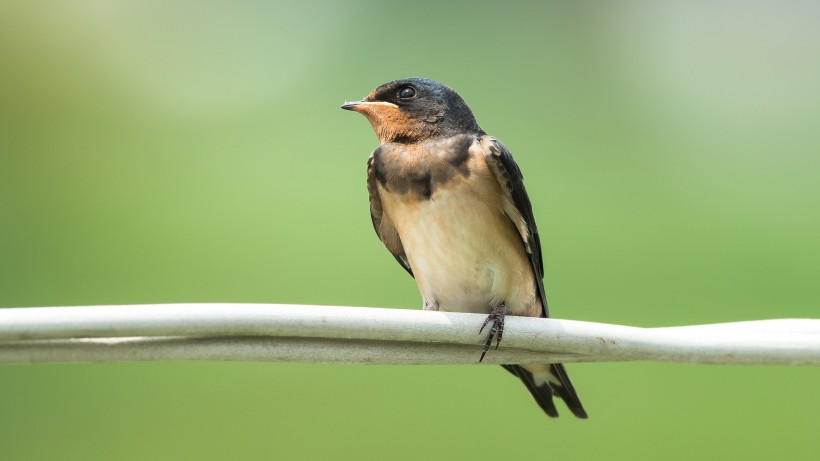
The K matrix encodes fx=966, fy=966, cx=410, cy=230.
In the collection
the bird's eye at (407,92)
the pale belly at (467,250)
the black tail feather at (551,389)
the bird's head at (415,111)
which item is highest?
the bird's eye at (407,92)

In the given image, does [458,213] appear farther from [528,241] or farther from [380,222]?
[380,222]

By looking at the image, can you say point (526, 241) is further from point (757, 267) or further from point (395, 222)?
point (757, 267)

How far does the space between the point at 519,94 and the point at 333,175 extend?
1.45 metres

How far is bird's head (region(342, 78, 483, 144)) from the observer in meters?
2.18

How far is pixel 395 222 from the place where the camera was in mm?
2131

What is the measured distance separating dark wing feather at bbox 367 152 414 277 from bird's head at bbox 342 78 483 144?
0.10 metres

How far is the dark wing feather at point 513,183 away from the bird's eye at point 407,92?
0.25 m

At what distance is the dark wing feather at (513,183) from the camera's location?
1987mm

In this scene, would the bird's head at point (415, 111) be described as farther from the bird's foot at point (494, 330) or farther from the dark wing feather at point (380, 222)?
the bird's foot at point (494, 330)

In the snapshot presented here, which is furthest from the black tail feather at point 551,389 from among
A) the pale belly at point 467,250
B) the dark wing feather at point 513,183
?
the dark wing feather at point 513,183

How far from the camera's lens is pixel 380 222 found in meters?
2.25

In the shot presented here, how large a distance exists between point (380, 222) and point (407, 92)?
1.01 feet

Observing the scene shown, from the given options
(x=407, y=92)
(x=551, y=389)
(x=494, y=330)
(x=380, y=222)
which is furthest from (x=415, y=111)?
(x=494, y=330)

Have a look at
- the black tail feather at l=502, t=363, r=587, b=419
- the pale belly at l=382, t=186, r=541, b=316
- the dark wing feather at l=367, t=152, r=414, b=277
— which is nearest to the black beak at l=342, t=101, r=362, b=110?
the dark wing feather at l=367, t=152, r=414, b=277
